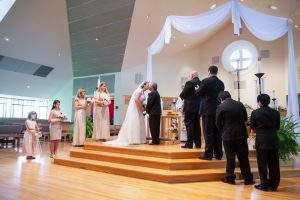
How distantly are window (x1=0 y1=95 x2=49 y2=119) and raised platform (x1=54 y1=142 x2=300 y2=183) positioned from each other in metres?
10.9

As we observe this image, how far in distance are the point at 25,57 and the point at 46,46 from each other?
3.82ft

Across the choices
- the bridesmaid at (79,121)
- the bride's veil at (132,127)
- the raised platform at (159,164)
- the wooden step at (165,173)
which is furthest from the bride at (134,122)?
the bridesmaid at (79,121)

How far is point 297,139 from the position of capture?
15.3 feet

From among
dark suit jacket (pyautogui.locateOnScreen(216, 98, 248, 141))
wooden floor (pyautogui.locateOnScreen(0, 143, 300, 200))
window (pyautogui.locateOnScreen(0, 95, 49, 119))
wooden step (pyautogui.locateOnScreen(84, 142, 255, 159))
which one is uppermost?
window (pyautogui.locateOnScreen(0, 95, 49, 119))

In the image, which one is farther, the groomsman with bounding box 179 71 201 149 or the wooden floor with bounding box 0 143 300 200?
the groomsman with bounding box 179 71 201 149

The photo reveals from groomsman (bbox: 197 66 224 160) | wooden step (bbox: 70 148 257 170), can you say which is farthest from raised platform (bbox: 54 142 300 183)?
groomsman (bbox: 197 66 224 160)

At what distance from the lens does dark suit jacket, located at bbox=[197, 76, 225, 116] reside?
443cm

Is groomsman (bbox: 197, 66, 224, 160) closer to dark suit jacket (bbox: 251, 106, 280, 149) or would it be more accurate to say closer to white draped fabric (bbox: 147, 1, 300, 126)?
dark suit jacket (bbox: 251, 106, 280, 149)

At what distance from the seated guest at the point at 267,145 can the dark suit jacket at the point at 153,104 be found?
2274 millimetres

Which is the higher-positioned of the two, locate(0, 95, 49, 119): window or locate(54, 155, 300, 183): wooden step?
locate(0, 95, 49, 119): window

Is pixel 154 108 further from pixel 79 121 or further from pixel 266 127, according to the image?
pixel 266 127

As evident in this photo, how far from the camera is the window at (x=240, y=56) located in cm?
1377

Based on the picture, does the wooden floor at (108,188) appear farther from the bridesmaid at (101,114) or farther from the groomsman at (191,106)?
the bridesmaid at (101,114)

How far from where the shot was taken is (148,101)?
5516 mm
